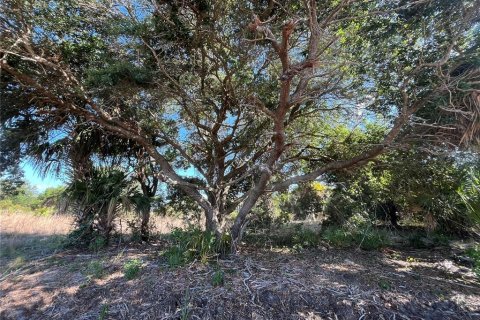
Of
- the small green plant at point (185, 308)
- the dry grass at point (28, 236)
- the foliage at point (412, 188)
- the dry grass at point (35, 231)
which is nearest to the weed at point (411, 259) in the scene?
the foliage at point (412, 188)

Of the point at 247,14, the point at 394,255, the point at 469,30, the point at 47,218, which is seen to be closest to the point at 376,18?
the point at 469,30

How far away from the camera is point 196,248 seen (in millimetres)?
4406

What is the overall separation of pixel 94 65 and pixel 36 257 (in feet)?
12.8

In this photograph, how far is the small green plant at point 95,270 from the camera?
12.8 feet

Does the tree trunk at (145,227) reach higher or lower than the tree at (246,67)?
lower

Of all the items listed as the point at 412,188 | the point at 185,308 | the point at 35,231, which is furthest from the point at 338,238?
the point at 35,231

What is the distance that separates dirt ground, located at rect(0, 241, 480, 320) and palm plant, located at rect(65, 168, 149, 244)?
1.10 metres

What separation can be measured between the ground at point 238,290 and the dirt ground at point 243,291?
0.04 feet

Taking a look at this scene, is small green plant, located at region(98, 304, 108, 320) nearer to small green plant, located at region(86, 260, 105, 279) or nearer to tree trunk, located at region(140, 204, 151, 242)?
small green plant, located at region(86, 260, 105, 279)

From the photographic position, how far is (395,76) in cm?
485

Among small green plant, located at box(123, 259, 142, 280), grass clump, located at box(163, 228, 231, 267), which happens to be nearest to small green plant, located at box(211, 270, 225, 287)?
grass clump, located at box(163, 228, 231, 267)

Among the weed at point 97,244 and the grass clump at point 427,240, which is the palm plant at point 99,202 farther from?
the grass clump at point 427,240

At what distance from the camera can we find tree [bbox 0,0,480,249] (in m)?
4.22

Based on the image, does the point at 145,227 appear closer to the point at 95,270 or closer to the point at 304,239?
the point at 95,270
